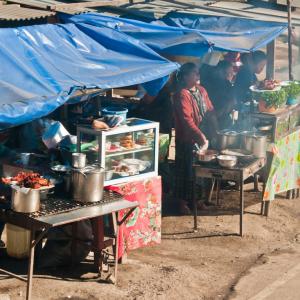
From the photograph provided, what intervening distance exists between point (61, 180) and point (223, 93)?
448 cm

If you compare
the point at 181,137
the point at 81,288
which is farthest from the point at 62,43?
the point at 81,288

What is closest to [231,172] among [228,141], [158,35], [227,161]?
[227,161]

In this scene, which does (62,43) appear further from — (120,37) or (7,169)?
(7,169)

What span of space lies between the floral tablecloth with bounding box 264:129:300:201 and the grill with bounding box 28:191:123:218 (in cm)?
336

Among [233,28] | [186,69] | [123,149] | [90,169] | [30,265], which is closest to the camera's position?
[30,265]

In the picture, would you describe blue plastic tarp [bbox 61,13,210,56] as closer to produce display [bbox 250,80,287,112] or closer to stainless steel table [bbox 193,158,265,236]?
produce display [bbox 250,80,287,112]

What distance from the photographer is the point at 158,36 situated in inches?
400

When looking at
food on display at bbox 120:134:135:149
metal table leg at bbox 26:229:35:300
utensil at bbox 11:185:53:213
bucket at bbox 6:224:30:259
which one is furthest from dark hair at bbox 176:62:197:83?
metal table leg at bbox 26:229:35:300

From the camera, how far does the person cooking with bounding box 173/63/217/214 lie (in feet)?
32.2

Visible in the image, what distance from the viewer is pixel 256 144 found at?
9797mm

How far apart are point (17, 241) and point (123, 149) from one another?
5.12ft

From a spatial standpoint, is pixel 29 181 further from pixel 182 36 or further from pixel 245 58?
pixel 245 58

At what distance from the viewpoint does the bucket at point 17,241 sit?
7980mm

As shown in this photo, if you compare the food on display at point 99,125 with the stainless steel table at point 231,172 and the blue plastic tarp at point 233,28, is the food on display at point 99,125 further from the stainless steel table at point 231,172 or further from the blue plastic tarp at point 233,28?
the blue plastic tarp at point 233,28
